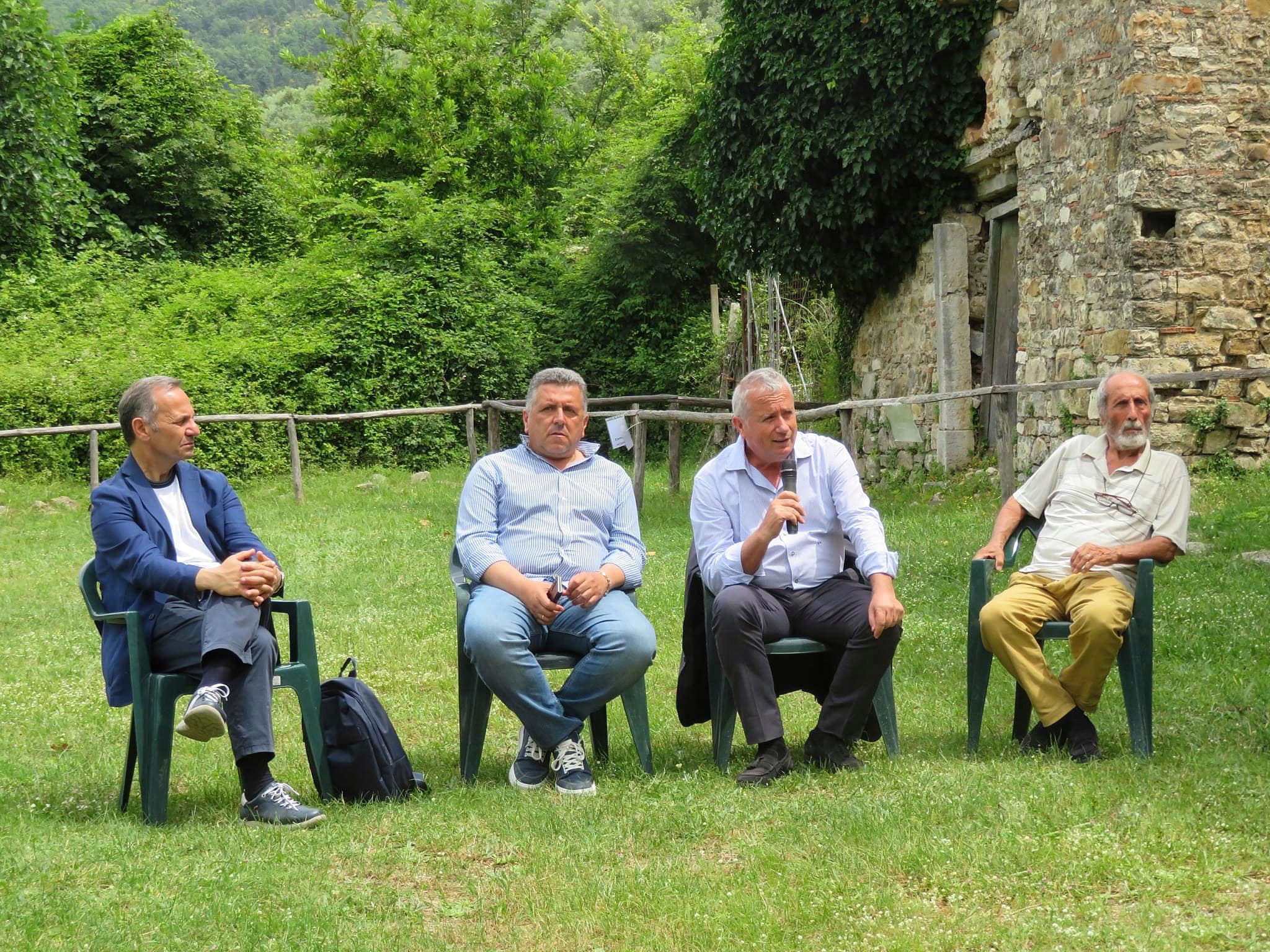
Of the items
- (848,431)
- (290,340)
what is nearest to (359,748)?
(848,431)

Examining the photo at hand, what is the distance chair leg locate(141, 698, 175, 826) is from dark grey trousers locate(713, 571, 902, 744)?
68.2 inches

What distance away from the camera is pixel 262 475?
15.5 m

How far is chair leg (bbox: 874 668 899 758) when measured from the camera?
4516mm

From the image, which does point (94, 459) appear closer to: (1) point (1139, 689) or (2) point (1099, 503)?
(2) point (1099, 503)

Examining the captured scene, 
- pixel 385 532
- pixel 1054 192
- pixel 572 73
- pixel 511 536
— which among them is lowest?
pixel 385 532

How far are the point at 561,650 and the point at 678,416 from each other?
757 cm

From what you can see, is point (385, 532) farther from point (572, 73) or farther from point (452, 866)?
point (572, 73)

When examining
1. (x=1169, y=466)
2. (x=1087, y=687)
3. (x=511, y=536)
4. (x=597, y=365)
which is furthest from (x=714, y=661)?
(x=597, y=365)

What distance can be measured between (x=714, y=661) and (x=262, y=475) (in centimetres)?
1183

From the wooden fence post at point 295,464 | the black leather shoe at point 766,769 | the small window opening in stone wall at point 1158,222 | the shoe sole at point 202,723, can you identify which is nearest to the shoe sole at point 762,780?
the black leather shoe at point 766,769

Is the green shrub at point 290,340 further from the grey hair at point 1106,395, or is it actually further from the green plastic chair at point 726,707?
the grey hair at point 1106,395

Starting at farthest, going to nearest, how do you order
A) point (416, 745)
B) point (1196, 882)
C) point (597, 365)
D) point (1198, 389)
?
point (597, 365) → point (1198, 389) → point (416, 745) → point (1196, 882)

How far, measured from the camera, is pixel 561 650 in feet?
15.0

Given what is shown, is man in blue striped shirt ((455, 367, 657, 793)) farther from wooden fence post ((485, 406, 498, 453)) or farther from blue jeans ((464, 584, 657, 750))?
wooden fence post ((485, 406, 498, 453))
